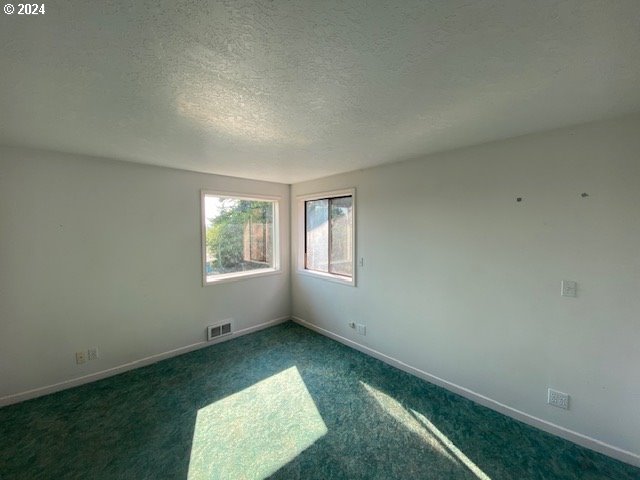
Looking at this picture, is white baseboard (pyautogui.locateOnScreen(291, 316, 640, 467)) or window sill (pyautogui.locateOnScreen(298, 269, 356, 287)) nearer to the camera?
white baseboard (pyautogui.locateOnScreen(291, 316, 640, 467))

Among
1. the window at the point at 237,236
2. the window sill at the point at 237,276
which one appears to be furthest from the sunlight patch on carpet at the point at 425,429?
the window at the point at 237,236

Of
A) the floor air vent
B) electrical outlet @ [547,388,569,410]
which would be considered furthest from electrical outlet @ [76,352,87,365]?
electrical outlet @ [547,388,569,410]

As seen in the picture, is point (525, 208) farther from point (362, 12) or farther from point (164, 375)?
point (164, 375)

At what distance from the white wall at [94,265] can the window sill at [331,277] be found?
1.29 m

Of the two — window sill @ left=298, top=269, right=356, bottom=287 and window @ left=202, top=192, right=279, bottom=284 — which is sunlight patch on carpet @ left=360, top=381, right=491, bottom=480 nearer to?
window sill @ left=298, top=269, right=356, bottom=287

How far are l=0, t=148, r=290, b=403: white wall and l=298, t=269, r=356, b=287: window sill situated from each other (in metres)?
1.29

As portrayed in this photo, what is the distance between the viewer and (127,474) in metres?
1.69

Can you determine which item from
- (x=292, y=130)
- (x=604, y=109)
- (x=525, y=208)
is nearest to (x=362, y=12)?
(x=292, y=130)

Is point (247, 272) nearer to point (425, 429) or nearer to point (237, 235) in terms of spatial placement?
point (237, 235)

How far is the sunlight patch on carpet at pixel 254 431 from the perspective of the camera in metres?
1.75

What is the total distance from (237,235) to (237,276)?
24.7 inches

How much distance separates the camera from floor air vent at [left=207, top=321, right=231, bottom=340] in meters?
3.54

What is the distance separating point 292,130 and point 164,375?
2.87 metres

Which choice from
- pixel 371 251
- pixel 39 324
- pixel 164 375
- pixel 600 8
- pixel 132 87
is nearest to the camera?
pixel 600 8
